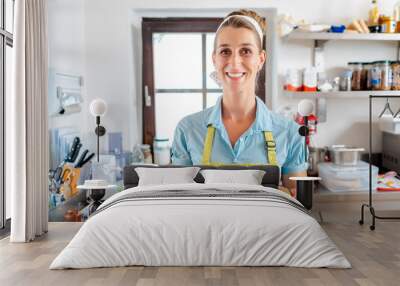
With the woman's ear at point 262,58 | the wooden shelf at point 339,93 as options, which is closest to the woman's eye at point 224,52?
the woman's ear at point 262,58

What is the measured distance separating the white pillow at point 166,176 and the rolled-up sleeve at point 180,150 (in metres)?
0.59

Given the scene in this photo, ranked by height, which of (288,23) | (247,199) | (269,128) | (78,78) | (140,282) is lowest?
(140,282)

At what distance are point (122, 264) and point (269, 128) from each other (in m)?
2.44

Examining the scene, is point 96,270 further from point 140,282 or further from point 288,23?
point 288,23

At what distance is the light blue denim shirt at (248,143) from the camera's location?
5695mm

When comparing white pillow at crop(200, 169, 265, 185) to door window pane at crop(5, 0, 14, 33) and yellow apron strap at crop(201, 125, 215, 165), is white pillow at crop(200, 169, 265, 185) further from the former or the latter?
door window pane at crop(5, 0, 14, 33)

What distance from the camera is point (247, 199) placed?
4.10 metres

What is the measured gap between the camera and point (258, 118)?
581cm

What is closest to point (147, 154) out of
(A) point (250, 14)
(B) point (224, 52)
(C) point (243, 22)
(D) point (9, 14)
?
(B) point (224, 52)

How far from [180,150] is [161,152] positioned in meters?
0.39

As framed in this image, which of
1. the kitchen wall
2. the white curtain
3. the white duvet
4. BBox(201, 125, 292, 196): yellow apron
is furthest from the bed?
the kitchen wall

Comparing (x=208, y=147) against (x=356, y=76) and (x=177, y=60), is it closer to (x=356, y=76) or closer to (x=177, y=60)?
(x=177, y=60)

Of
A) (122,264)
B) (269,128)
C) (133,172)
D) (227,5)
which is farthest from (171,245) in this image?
(227,5)

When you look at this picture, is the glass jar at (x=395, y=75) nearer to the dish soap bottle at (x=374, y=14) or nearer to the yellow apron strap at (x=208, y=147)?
the dish soap bottle at (x=374, y=14)
